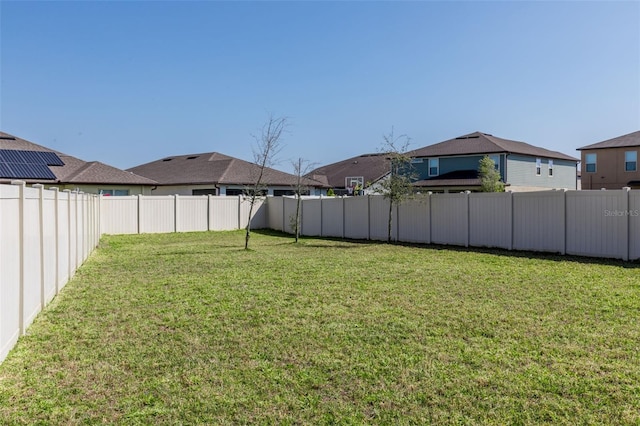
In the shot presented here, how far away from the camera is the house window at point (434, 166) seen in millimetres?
30087

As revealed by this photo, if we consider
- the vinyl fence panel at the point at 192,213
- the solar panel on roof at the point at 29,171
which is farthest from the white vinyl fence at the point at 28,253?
the vinyl fence panel at the point at 192,213

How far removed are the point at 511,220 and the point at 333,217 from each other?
305 inches

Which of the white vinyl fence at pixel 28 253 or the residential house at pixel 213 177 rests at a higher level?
the residential house at pixel 213 177

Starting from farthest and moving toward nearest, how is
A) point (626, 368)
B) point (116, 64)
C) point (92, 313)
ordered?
point (116, 64)
point (92, 313)
point (626, 368)

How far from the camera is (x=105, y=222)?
19.9 metres

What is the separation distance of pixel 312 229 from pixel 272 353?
1592 centimetres

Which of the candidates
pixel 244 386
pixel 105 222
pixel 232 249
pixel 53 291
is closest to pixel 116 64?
pixel 105 222

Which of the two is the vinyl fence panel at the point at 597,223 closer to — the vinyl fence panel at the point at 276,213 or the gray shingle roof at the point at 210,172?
the vinyl fence panel at the point at 276,213

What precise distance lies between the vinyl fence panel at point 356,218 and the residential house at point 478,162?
378 inches

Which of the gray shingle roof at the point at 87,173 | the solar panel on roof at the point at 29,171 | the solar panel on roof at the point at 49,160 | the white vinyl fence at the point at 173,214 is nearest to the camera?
the solar panel on roof at the point at 29,171

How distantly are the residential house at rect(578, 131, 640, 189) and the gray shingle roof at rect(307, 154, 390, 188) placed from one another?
16.6m

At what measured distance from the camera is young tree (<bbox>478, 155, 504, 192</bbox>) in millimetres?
25250

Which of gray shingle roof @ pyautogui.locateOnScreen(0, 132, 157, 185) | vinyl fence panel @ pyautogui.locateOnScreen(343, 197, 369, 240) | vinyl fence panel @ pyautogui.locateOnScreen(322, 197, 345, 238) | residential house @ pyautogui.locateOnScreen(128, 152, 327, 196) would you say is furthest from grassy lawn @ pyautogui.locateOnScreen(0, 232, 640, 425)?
residential house @ pyautogui.locateOnScreen(128, 152, 327, 196)

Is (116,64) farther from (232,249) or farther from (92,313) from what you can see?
(92,313)
